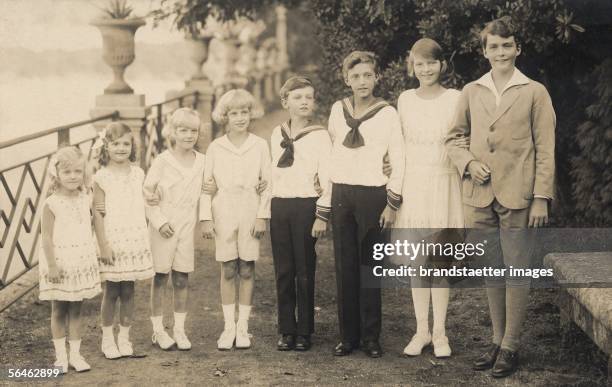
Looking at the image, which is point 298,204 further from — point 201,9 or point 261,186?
point 201,9

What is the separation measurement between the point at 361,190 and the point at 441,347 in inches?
41.4

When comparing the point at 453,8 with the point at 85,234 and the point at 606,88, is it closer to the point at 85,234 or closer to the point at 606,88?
the point at 606,88

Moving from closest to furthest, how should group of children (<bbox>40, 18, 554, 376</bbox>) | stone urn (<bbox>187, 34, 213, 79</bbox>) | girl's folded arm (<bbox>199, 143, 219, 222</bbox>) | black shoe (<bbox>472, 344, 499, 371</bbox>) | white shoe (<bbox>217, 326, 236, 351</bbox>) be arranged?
group of children (<bbox>40, 18, 554, 376</bbox>) → black shoe (<bbox>472, 344, 499, 371</bbox>) → girl's folded arm (<bbox>199, 143, 219, 222</bbox>) → white shoe (<bbox>217, 326, 236, 351</bbox>) → stone urn (<bbox>187, 34, 213, 79</bbox>)

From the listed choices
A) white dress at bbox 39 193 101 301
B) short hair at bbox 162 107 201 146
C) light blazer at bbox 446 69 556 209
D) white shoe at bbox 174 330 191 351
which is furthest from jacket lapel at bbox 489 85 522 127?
white dress at bbox 39 193 101 301

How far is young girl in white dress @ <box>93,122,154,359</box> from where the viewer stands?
5027 mm

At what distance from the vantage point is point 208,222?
519cm

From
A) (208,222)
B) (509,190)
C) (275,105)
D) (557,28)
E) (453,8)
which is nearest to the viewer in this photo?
(509,190)

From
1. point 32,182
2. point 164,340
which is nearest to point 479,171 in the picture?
point 164,340

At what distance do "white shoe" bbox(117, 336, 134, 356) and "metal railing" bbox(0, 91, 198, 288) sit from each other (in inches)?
38.5

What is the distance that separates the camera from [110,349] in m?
5.18

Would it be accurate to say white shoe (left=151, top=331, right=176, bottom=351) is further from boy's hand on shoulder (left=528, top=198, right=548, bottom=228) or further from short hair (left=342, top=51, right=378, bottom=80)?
boy's hand on shoulder (left=528, top=198, right=548, bottom=228)

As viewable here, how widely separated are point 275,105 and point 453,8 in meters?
16.6

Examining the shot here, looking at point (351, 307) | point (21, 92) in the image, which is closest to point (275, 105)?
point (21, 92)

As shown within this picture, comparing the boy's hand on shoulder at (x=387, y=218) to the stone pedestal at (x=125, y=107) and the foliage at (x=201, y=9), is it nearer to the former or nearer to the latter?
the stone pedestal at (x=125, y=107)
